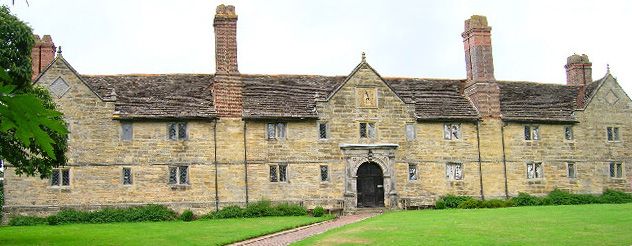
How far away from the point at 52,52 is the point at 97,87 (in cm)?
353

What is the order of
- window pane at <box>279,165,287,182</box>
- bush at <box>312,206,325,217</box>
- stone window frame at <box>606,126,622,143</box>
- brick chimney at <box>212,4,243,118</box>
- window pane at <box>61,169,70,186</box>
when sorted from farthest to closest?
stone window frame at <box>606,126,622,143</box>
window pane at <box>279,165,287,182</box>
brick chimney at <box>212,4,243,118</box>
window pane at <box>61,169,70,186</box>
bush at <box>312,206,325,217</box>

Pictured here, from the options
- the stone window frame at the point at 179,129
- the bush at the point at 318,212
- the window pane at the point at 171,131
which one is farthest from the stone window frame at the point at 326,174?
the window pane at the point at 171,131

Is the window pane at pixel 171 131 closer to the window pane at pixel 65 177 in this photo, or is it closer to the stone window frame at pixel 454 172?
the window pane at pixel 65 177

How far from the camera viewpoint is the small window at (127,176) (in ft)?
112

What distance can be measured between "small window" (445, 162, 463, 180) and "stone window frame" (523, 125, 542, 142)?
456 cm

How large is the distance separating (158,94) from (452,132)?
16.4 meters

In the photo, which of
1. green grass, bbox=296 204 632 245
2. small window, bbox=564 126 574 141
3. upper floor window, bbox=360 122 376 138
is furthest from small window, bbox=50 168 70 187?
small window, bbox=564 126 574 141

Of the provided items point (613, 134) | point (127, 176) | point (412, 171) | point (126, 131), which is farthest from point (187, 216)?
point (613, 134)

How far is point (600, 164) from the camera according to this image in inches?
1592

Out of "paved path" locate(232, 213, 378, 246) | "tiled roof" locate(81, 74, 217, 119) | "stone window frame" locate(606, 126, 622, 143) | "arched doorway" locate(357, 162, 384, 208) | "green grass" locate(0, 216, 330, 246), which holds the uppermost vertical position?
"tiled roof" locate(81, 74, 217, 119)

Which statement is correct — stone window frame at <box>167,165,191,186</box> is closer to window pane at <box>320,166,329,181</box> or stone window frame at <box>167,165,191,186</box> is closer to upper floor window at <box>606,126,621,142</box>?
window pane at <box>320,166,329,181</box>

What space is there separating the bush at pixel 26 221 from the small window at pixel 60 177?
1964mm

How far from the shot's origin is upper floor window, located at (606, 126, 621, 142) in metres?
41.0

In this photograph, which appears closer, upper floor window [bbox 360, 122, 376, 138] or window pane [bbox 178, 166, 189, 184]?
window pane [bbox 178, 166, 189, 184]
